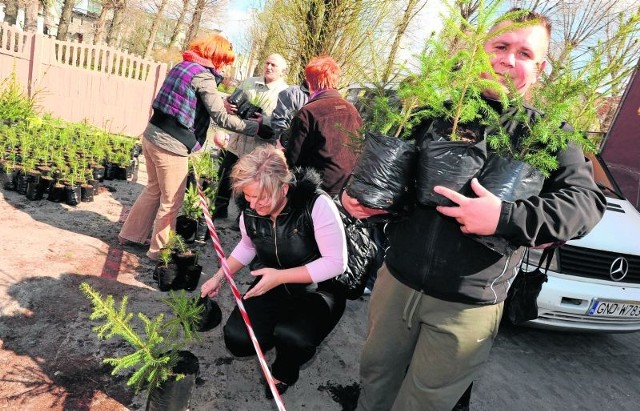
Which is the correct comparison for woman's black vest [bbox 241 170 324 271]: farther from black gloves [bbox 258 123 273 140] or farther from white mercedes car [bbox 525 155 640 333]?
white mercedes car [bbox 525 155 640 333]

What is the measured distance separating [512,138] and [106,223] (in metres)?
4.16

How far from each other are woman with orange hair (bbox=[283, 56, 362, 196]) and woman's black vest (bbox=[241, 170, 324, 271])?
40.3 inches

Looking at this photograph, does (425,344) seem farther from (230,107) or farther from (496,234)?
(230,107)

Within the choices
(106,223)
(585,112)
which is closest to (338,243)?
(585,112)

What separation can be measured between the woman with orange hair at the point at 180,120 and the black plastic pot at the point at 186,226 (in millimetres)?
523

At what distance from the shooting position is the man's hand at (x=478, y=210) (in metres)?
1.22

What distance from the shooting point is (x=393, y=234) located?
1681mm

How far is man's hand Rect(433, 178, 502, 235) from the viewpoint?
1219mm

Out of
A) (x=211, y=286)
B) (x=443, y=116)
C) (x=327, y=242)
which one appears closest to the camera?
(x=443, y=116)

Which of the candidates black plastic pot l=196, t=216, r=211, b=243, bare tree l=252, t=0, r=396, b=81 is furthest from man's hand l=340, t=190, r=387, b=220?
bare tree l=252, t=0, r=396, b=81

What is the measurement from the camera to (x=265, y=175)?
216cm

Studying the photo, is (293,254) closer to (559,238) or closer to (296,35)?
(559,238)

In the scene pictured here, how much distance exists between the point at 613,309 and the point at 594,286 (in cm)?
28

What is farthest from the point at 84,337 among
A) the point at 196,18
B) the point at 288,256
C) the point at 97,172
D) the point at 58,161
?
the point at 196,18
